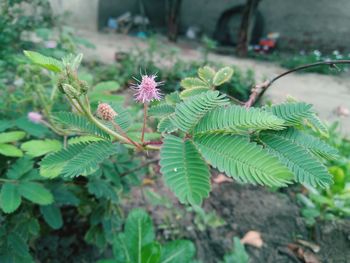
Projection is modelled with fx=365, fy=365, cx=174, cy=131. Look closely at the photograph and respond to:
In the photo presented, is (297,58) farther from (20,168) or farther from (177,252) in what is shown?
Answer: (20,168)

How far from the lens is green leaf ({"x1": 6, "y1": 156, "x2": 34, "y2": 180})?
53.4 inches

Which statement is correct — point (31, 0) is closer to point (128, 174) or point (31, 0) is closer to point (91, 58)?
point (91, 58)

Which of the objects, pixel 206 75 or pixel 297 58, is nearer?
pixel 206 75

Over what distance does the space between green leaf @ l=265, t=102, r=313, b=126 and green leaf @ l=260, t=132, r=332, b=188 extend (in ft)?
0.16

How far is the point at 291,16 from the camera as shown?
8664mm

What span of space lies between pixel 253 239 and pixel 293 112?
1329 millimetres

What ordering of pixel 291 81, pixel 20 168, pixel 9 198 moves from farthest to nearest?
pixel 291 81
pixel 20 168
pixel 9 198

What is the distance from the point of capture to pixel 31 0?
13.3 feet

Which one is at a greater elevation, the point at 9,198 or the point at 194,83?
the point at 194,83

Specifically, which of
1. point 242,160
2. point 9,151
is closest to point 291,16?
point 9,151

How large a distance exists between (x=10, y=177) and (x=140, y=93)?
0.83 m

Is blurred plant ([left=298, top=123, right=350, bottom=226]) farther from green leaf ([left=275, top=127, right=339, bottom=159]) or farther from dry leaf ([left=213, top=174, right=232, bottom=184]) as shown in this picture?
green leaf ([left=275, top=127, right=339, bottom=159])

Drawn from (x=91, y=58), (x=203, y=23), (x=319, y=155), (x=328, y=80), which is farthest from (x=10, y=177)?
(x=203, y=23)

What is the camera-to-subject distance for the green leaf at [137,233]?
54.0 inches
